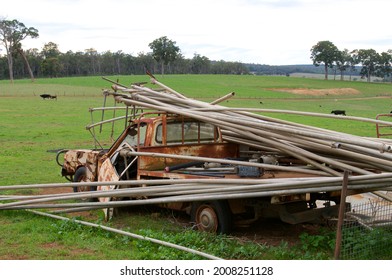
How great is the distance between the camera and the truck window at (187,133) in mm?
8445

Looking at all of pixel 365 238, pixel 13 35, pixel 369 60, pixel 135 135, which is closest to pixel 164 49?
pixel 13 35

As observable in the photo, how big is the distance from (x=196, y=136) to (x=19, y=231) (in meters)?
3.03

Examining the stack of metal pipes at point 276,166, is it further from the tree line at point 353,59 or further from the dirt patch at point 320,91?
the tree line at point 353,59

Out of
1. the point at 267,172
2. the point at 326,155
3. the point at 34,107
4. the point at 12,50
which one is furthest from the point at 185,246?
the point at 12,50

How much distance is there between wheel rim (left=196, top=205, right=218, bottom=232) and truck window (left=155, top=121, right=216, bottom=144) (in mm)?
1522

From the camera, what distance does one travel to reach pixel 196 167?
307 inches

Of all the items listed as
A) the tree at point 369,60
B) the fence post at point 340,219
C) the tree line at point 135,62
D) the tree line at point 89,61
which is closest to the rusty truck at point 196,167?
the fence post at point 340,219

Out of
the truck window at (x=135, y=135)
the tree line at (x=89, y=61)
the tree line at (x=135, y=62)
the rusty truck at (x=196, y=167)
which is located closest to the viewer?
the rusty truck at (x=196, y=167)

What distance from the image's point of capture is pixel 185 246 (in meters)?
6.40

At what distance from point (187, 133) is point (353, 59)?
12684cm

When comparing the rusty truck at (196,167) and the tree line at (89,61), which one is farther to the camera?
the tree line at (89,61)

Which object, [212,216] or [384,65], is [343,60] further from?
[212,216]

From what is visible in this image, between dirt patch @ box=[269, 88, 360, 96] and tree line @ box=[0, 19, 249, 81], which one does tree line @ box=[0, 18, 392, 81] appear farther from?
dirt patch @ box=[269, 88, 360, 96]

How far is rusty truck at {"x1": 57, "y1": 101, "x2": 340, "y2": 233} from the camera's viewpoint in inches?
273
